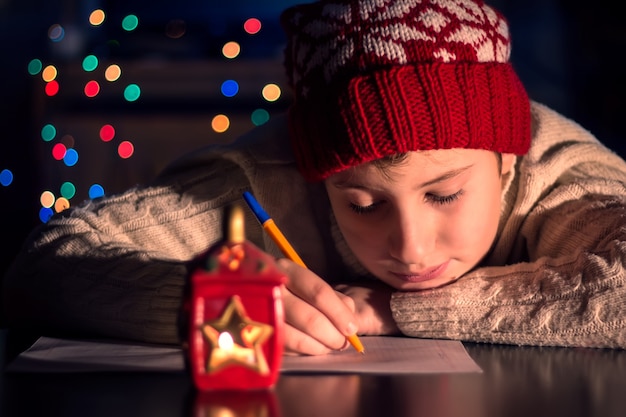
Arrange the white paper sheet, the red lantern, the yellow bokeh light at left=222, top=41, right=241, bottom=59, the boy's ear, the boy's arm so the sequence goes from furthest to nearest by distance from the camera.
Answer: the yellow bokeh light at left=222, top=41, right=241, bottom=59 < the boy's ear < the boy's arm < the white paper sheet < the red lantern

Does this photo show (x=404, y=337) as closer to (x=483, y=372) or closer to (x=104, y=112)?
(x=483, y=372)

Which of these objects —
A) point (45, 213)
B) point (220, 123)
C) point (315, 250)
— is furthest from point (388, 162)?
point (45, 213)

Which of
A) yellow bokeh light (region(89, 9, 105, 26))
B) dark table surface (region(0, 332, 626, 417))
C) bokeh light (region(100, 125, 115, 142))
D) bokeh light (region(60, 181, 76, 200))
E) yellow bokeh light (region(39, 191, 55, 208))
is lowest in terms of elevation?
yellow bokeh light (region(39, 191, 55, 208))

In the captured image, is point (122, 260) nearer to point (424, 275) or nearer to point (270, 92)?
point (424, 275)

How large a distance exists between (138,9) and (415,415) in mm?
2757

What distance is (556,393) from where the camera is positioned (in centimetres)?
72

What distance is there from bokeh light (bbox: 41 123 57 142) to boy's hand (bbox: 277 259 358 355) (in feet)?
6.89

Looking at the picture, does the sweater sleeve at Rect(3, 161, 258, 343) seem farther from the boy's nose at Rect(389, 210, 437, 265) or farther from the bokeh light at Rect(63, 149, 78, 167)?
the bokeh light at Rect(63, 149, 78, 167)

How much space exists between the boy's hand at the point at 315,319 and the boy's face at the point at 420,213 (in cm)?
15

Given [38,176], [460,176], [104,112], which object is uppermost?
[460,176]

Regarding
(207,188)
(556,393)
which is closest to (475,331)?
(556,393)

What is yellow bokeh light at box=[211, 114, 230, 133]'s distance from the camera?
2.76 metres

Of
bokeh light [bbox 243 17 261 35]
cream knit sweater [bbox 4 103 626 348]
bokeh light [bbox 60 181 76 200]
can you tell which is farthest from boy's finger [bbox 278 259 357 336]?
bokeh light [bbox 243 17 261 35]

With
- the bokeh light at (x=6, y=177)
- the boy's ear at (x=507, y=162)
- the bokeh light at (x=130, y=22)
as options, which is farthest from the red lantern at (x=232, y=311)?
the bokeh light at (x=6, y=177)
